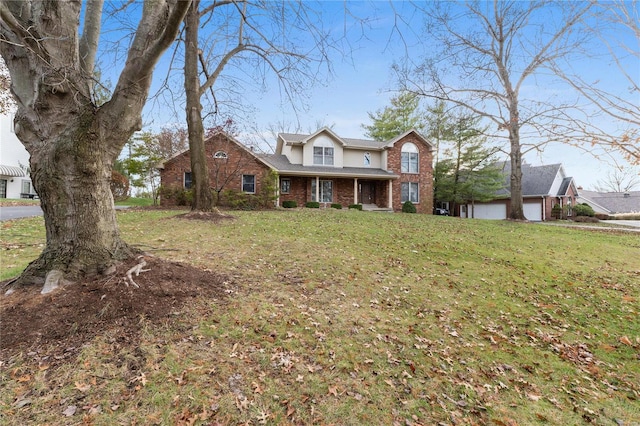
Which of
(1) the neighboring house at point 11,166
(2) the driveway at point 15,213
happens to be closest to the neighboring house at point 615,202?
(2) the driveway at point 15,213

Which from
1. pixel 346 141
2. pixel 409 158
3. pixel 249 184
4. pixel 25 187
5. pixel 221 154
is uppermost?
pixel 346 141

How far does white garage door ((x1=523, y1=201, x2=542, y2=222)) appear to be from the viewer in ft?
98.0

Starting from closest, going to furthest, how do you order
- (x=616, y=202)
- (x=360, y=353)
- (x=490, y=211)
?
1. (x=360, y=353)
2. (x=490, y=211)
3. (x=616, y=202)

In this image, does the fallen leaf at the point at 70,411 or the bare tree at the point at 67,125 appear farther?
the bare tree at the point at 67,125

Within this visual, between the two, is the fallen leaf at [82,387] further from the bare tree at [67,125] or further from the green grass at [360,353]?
the bare tree at [67,125]

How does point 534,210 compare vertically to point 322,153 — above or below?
below

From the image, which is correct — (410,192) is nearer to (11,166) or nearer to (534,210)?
(534,210)

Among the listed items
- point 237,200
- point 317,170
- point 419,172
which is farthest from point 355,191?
point 237,200

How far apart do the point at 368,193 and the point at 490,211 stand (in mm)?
16479

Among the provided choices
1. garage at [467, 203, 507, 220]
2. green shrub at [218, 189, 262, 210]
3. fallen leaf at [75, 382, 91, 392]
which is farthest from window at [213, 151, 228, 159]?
garage at [467, 203, 507, 220]

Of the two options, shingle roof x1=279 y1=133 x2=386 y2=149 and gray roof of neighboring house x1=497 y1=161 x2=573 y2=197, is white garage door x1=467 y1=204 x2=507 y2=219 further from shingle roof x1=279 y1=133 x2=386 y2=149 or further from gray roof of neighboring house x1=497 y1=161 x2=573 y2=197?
shingle roof x1=279 y1=133 x2=386 y2=149

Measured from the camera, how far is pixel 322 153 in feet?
74.1

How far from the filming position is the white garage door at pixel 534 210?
2986cm

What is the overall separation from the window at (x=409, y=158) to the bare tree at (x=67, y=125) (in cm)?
2215
